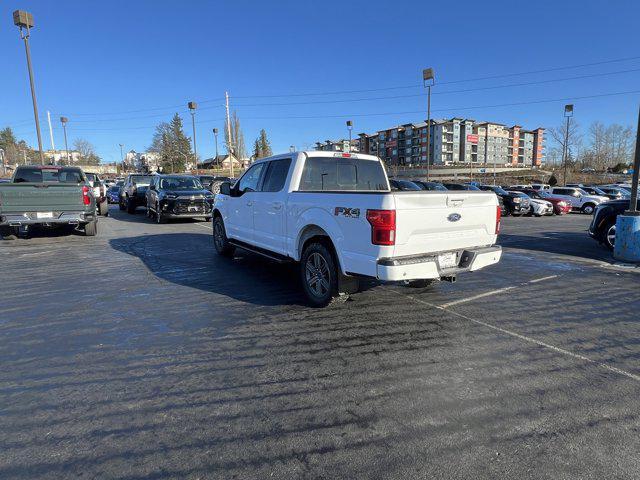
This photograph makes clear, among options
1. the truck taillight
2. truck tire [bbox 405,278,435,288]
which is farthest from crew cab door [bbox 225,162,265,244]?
the truck taillight

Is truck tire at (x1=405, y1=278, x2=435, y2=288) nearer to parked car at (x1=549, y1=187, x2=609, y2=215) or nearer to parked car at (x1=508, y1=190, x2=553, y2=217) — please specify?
parked car at (x1=508, y1=190, x2=553, y2=217)

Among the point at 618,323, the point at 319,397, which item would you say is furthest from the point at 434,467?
the point at 618,323

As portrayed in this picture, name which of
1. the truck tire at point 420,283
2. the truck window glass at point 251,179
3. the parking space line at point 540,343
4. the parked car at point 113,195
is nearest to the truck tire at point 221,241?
the truck window glass at point 251,179

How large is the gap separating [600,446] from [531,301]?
3.37m

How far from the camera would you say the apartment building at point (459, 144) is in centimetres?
10769

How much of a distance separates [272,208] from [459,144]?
11400 centimetres

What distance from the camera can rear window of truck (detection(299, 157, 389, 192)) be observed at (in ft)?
19.6

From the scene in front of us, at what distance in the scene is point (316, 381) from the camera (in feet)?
11.1

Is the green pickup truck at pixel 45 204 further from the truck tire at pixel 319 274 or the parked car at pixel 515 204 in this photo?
the parked car at pixel 515 204

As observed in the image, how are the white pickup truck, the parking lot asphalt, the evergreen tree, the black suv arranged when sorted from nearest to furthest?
the parking lot asphalt, the white pickup truck, the black suv, the evergreen tree

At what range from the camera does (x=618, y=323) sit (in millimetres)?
4801

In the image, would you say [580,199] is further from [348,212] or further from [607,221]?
[348,212]

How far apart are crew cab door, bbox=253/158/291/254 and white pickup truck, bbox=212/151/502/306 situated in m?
0.02

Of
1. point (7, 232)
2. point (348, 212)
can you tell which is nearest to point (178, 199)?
point (7, 232)
